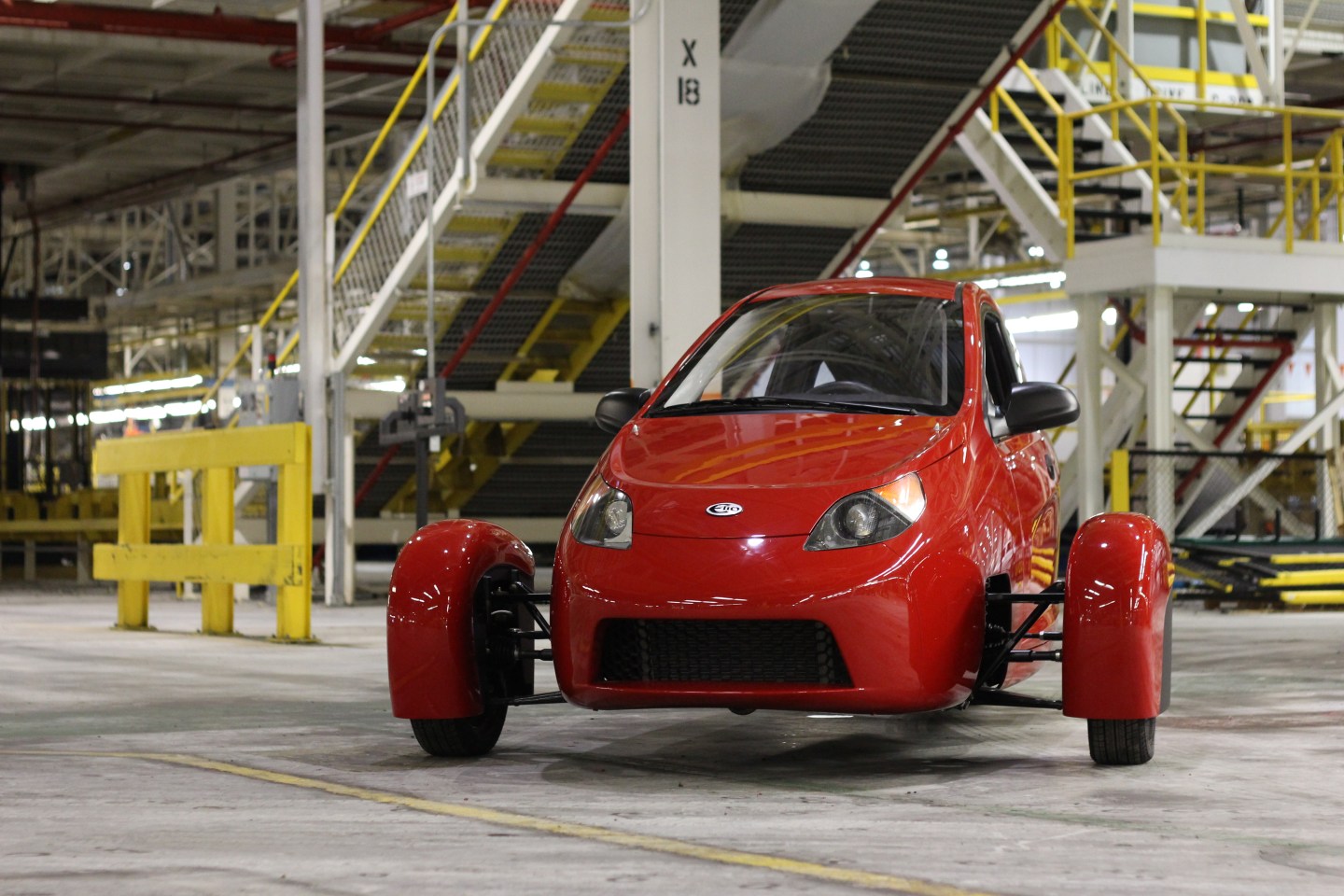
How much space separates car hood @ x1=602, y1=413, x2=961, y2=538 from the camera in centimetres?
556

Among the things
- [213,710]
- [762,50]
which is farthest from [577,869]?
[762,50]

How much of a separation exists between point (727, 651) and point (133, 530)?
9130mm

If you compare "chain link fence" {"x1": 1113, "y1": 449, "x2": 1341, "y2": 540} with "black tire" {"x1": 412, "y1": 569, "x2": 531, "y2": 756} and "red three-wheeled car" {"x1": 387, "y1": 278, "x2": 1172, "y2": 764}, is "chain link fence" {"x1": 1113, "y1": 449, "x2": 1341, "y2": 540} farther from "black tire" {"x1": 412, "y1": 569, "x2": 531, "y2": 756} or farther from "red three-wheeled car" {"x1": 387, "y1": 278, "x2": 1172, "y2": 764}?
"black tire" {"x1": 412, "y1": 569, "x2": 531, "y2": 756}

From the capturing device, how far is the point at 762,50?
13867mm

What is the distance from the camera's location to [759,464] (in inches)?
229

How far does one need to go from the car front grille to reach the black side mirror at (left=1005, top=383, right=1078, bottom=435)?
1239mm

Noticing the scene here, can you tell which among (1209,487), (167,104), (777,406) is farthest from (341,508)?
(167,104)

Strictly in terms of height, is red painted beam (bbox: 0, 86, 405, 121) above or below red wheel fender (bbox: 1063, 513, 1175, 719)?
above

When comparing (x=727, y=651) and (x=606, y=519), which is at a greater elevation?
(x=606, y=519)

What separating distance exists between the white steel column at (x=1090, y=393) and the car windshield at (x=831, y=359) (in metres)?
10.8

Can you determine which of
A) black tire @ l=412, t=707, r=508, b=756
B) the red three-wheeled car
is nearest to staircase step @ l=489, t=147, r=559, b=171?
the red three-wheeled car

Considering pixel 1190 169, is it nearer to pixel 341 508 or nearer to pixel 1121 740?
pixel 341 508

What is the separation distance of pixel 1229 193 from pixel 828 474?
1165 inches

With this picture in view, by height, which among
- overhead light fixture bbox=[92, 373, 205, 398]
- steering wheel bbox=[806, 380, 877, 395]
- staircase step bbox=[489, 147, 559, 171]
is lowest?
steering wheel bbox=[806, 380, 877, 395]
